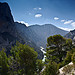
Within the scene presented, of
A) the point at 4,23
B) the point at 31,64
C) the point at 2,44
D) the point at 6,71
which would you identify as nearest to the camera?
the point at 31,64

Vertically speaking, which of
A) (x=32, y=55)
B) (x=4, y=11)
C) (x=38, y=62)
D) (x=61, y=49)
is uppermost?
(x=4, y=11)

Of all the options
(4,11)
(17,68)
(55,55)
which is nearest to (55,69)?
(17,68)

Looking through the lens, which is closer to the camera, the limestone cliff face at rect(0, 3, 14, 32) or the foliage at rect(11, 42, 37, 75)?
the foliage at rect(11, 42, 37, 75)

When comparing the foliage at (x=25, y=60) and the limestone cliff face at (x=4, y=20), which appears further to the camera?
the limestone cliff face at (x=4, y=20)

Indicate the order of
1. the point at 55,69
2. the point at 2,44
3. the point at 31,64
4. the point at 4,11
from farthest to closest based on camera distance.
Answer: the point at 4,11 → the point at 2,44 → the point at 31,64 → the point at 55,69

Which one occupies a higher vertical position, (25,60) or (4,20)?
(4,20)

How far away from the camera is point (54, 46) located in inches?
690

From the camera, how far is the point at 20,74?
34.3ft

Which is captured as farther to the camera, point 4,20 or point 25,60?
point 4,20

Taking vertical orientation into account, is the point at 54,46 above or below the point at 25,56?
below

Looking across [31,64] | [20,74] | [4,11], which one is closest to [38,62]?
[31,64]

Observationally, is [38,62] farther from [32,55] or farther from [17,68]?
[17,68]

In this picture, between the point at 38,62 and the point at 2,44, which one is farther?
the point at 2,44

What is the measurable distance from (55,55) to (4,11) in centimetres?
9761
